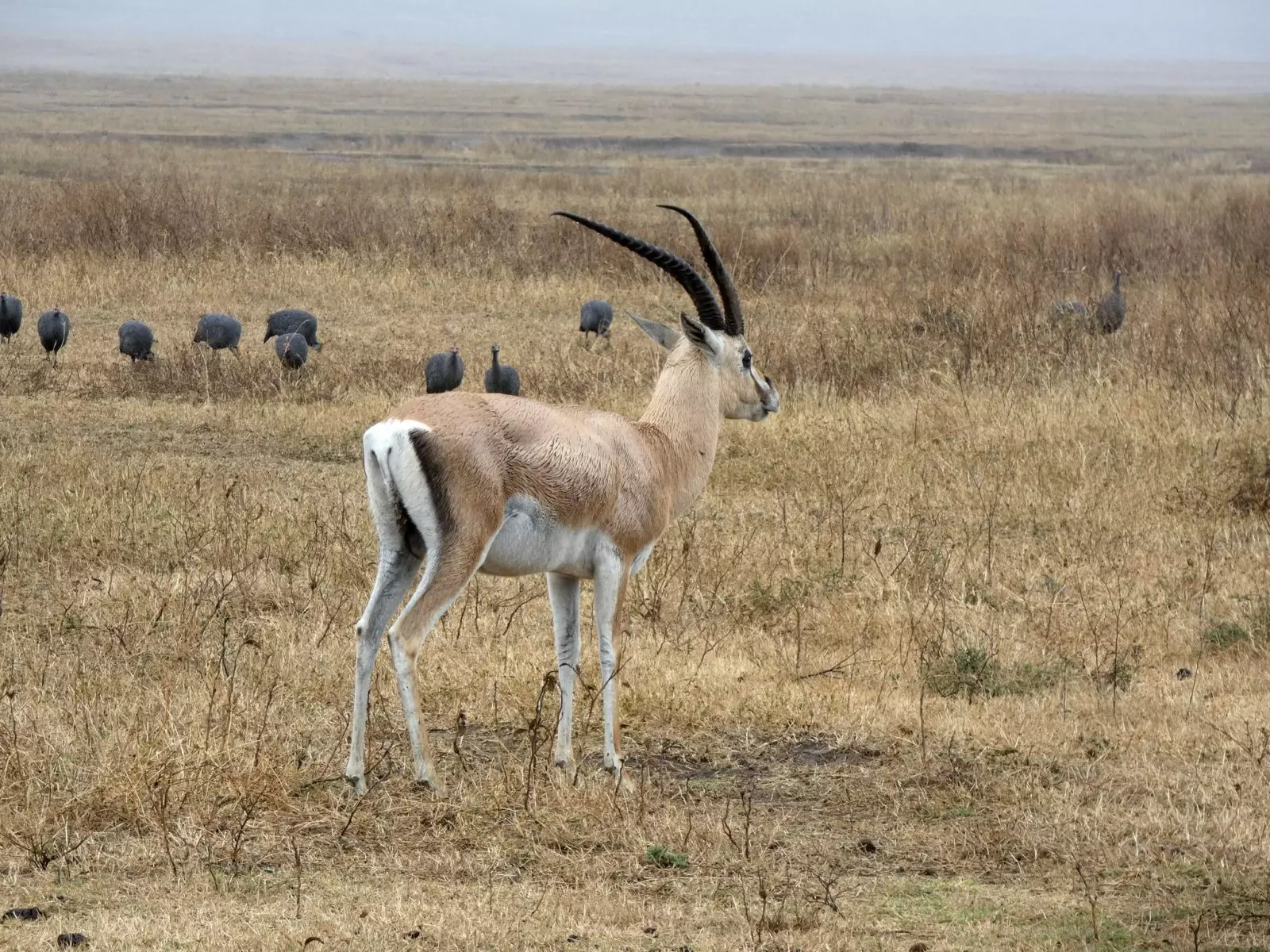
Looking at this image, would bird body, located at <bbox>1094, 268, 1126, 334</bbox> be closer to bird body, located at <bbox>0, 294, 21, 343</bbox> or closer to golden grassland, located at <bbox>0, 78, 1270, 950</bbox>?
golden grassland, located at <bbox>0, 78, 1270, 950</bbox>

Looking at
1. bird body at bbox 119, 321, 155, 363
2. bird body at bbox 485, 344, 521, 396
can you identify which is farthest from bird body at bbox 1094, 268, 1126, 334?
bird body at bbox 119, 321, 155, 363

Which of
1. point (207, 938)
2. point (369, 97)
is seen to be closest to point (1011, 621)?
point (207, 938)

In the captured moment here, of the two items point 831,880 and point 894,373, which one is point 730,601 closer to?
point 831,880

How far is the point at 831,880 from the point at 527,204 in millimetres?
22942

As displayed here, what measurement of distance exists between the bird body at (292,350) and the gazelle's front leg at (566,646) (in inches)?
305

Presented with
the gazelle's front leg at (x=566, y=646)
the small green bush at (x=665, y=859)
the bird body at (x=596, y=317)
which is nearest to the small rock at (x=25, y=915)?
the small green bush at (x=665, y=859)

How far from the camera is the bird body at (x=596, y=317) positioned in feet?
48.7

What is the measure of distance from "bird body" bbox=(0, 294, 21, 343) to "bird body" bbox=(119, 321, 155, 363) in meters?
1.23

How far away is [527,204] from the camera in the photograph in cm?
2686

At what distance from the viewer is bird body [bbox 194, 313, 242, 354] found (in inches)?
536

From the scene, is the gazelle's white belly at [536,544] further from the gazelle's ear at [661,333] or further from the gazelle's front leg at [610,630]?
the gazelle's ear at [661,333]

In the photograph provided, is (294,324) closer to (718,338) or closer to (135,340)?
(135,340)

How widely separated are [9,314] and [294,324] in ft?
7.43

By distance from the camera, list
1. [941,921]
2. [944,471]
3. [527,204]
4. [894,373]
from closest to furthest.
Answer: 1. [941,921]
2. [944,471]
3. [894,373]
4. [527,204]
